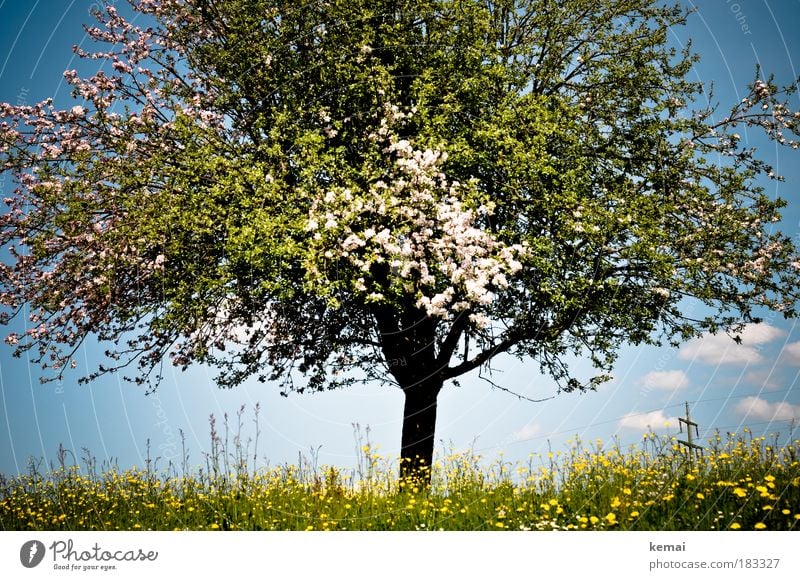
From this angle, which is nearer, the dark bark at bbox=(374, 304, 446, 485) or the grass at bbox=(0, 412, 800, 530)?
the grass at bbox=(0, 412, 800, 530)

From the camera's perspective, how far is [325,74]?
47.5 feet

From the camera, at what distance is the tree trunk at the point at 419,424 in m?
15.6

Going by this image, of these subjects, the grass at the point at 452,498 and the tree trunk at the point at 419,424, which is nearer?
the grass at the point at 452,498

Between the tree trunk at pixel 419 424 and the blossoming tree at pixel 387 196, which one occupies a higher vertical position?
the blossoming tree at pixel 387 196

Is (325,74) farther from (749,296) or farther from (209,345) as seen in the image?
(749,296)

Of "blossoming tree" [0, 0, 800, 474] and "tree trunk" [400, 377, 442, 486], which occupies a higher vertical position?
"blossoming tree" [0, 0, 800, 474]

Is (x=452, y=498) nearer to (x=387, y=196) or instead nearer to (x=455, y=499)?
(x=455, y=499)

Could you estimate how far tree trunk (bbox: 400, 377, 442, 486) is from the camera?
1562 centimetres

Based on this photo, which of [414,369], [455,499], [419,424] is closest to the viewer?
[455,499]

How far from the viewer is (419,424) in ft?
51.5

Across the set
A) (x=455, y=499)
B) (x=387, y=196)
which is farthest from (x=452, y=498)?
(x=387, y=196)

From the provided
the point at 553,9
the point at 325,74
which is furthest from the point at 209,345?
the point at 553,9

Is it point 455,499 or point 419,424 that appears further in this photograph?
point 419,424
